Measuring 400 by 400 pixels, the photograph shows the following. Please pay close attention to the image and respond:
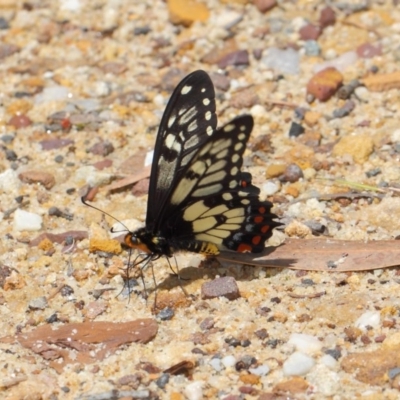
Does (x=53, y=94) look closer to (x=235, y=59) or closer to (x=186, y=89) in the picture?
(x=235, y=59)

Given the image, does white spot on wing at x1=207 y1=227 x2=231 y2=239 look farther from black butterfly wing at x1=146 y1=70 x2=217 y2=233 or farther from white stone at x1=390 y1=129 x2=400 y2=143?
white stone at x1=390 y1=129 x2=400 y2=143

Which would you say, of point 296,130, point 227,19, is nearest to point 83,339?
point 296,130

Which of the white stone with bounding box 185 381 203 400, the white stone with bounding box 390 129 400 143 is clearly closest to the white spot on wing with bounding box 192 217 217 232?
the white stone with bounding box 185 381 203 400

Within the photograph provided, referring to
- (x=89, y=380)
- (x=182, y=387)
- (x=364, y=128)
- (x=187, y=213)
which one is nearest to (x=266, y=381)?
(x=182, y=387)

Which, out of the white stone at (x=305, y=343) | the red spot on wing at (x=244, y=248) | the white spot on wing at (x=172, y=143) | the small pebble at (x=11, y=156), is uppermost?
the white spot on wing at (x=172, y=143)

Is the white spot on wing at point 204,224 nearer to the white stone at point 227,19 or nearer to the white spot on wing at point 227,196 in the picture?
the white spot on wing at point 227,196

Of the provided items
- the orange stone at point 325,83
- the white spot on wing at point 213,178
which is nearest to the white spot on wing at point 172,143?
the white spot on wing at point 213,178
